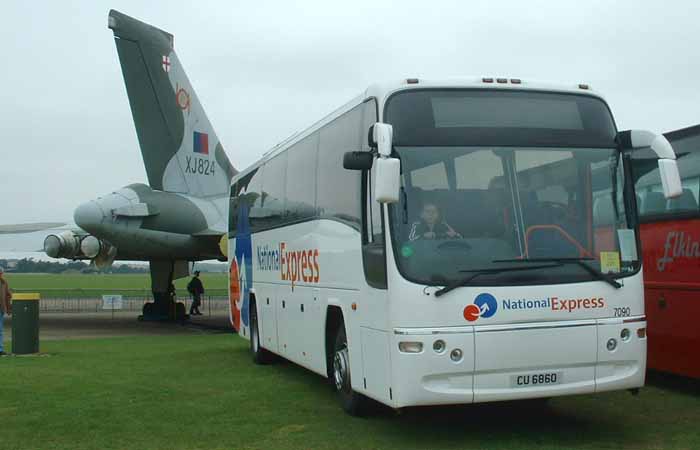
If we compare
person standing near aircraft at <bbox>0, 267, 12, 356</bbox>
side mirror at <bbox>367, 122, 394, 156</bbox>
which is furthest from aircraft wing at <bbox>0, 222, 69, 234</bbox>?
side mirror at <bbox>367, 122, 394, 156</bbox>

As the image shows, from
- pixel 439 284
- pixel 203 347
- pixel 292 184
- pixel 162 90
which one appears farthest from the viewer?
pixel 162 90

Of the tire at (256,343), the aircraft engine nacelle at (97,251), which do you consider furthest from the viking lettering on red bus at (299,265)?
the aircraft engine nacelle at (97,251)

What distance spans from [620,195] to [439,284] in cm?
195

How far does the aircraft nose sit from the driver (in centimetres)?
1876

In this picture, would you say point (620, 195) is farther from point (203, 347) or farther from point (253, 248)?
point (203, 347)

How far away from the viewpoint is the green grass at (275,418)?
26.5 ft

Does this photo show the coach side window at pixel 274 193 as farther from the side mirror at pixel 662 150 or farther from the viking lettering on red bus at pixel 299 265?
the side mirror at pixel 662 150

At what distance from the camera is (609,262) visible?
777cm

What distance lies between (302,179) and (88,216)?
15.0m

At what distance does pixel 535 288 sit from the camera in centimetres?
752

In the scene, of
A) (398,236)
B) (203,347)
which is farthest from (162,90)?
(398,236)

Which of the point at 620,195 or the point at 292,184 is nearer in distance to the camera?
the point at 620,195

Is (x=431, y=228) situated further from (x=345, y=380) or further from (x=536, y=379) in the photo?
(x=345, y=380)

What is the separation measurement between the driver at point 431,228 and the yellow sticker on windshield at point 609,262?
4.31 feet
